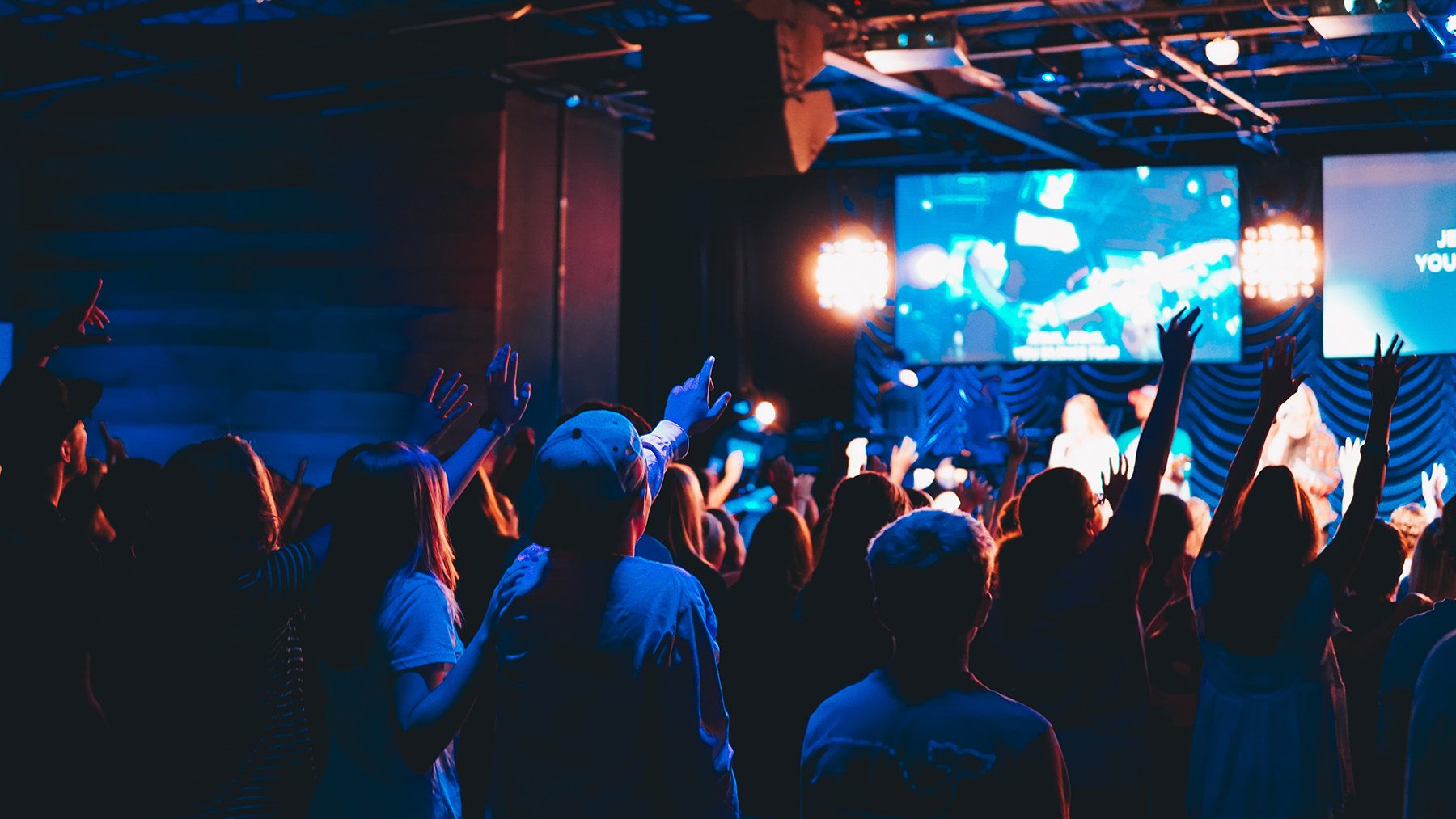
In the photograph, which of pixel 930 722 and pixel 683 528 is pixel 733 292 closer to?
pixel 683 528

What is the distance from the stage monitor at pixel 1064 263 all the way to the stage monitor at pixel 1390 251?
0.82 meters

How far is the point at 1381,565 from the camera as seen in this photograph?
319cm

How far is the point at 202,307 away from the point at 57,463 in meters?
7.41

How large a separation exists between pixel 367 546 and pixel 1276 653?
1.80 meters

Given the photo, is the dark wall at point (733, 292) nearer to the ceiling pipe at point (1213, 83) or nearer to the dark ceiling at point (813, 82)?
the dark ceiling at point (813, 82)

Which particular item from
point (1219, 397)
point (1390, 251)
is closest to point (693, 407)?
point (1390, 251)

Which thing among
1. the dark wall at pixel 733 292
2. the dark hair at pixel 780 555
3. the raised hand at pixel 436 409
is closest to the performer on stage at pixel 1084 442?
the dark wall at pixel 733 292

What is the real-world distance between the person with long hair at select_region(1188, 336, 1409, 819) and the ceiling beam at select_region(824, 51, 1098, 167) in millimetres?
6134

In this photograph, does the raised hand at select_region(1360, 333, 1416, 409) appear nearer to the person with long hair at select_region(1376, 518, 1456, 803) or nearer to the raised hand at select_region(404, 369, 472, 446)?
the person with long hair at select_region(1376, 518, 1456, 803)

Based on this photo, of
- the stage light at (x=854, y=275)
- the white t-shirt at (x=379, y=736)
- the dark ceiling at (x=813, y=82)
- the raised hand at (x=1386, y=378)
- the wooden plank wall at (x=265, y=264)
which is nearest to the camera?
the white t-shirt at (x=379, y=736)

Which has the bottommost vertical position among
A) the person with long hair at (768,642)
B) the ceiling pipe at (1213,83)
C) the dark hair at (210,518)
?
the person with long hair at (768,642)

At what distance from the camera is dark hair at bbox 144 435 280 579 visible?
2.06 m

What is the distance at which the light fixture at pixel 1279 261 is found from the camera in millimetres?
10469

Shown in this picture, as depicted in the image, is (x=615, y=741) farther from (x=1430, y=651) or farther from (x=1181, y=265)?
(x=1181, y=265)
